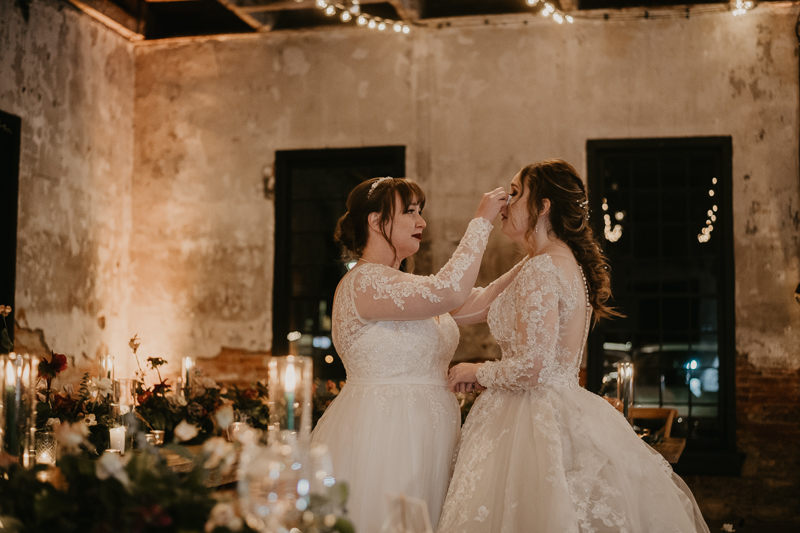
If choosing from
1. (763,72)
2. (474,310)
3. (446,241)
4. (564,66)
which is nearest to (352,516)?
(474,310)

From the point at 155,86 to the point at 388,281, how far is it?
15.9 feet

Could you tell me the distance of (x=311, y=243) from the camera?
6879 mm

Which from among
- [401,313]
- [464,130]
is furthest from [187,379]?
[464,130]

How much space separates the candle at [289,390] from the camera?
1.57 meters

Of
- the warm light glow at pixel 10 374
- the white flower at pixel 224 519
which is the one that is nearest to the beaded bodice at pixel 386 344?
the warm light glow at pixel 10 374

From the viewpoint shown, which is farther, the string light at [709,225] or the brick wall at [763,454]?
the string light at [709,225]

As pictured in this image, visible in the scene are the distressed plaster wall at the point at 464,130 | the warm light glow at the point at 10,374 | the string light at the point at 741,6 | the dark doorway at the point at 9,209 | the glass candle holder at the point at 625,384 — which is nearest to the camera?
the warm light glow at the point at 10,374

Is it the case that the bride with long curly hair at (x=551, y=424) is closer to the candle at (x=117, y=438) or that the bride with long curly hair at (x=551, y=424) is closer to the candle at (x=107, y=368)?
the candle at (x=117, y=438)

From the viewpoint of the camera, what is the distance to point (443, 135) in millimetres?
6414

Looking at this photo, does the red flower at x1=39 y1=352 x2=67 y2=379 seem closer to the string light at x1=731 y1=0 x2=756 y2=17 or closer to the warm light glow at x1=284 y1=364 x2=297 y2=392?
the warm light glow at x1=284 y1=364 x2=297 y2=392

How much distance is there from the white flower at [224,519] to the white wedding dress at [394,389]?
1529 millimetres

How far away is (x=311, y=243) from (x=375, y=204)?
146 inches

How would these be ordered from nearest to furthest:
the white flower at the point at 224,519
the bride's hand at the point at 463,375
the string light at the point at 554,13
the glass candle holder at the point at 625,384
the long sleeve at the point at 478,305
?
the white flower at the point at 224,519, the bride's hand at the point at 463,375, the long sleeve at the point at 478,305, the glass candle holder at the point at 625,384, the string light at the point at 554,13

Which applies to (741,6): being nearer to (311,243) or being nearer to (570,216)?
(570,216)
